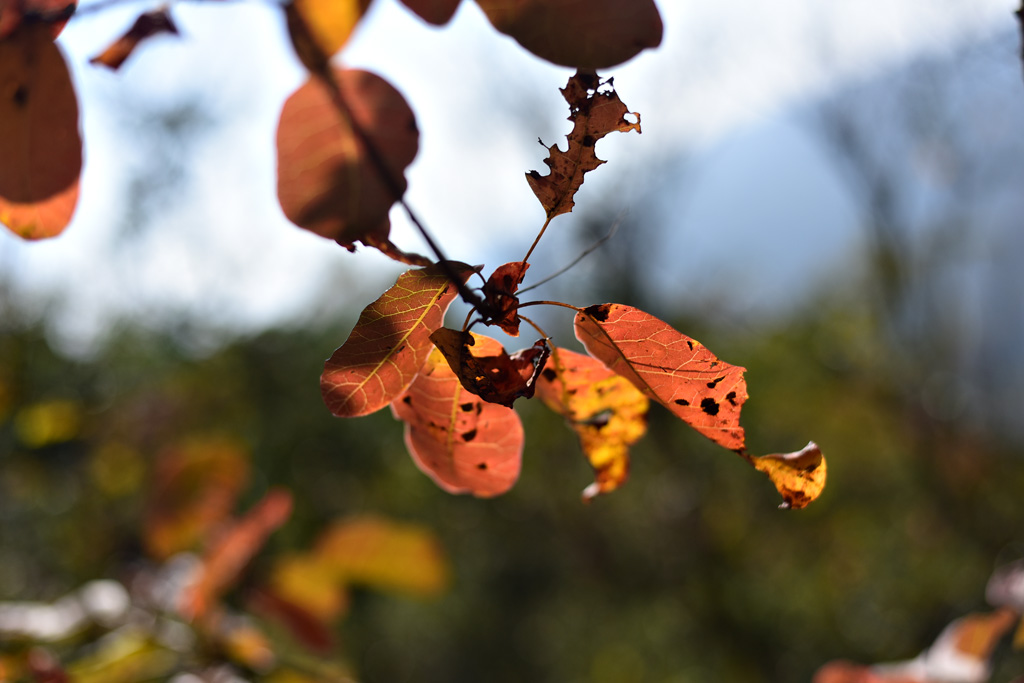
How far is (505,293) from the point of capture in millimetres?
227

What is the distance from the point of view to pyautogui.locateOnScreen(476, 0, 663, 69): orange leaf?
196 millimetres

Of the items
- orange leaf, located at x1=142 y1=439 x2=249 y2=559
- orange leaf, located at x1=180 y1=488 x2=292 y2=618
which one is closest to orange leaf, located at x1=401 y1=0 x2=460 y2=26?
orange leaf, located at x1=180 y1=488 x2=292 y2=618

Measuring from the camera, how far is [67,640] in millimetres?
634

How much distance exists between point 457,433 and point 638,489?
279 centimetres

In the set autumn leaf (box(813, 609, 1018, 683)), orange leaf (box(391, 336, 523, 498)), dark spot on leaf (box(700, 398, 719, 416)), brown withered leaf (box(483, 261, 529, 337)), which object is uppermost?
brown withered leaf (box(483, 261, 529, 337))

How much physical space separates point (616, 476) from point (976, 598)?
91.8 inches

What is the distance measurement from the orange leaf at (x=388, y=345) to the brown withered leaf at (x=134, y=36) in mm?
148

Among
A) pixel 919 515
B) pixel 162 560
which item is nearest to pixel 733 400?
pixel 162 560

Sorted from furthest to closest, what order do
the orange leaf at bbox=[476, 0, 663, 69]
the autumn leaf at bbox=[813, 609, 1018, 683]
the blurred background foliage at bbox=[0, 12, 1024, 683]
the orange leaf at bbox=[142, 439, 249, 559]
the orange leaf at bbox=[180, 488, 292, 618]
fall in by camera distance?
the blurred background foliage at bbox=[0, 12, 1024, 683] → the orange leaf at bbox=[142, 439, 249, 559] → the orange leaf at bbox=[180, 488, 292, 618] → the autumn leaf at bbox=[813, 609, 1018, 683] → the orange leaf at bbox=[476, 0, 663, 69]

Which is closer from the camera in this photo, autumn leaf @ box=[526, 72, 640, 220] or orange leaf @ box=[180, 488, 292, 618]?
autumn leaf @ box=[526, 72, 640, 220]

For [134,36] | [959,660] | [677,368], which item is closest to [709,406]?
[677,368]

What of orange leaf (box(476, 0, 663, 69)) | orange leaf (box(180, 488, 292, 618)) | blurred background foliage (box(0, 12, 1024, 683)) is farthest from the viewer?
blurred background foliage (box(0, 12, 1024, 683))

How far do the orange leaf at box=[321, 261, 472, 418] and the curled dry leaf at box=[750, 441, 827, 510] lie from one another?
0.13 meters

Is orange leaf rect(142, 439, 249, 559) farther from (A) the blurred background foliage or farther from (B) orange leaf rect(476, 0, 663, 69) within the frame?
(B) orange leaf rect(476, 0, 663, 69)
